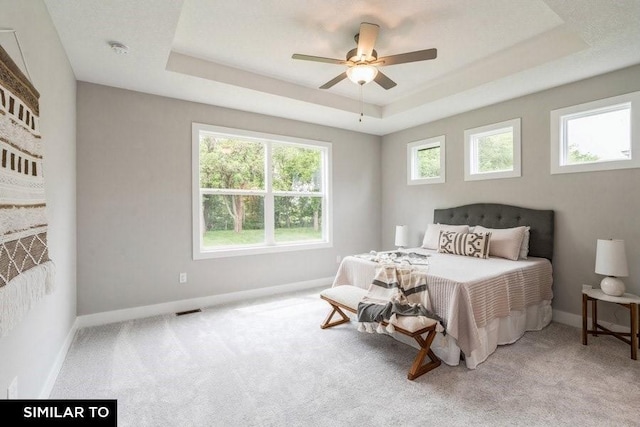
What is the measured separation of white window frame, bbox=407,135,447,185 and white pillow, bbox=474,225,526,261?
1315 mm

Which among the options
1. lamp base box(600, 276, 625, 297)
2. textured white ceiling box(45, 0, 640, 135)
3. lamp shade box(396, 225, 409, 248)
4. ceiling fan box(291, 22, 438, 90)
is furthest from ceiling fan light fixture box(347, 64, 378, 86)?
lamp base box(600, 276, 625, 297)

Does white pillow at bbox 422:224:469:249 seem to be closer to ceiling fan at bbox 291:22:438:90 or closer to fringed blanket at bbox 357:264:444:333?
fringed blanket at bbox 357:264:444:333

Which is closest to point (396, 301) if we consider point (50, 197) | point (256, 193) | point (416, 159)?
point (256, 193)

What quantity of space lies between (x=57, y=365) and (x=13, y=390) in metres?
1.00

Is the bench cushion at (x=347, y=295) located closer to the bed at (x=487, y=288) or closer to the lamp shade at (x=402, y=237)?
the bed at (x=487, y=288)

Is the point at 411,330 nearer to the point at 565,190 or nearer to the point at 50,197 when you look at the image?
the point at 565,190

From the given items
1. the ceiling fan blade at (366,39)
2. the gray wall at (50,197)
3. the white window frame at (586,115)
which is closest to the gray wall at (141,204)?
the gray wall at (50,197)

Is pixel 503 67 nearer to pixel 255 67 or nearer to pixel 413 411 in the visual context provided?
pixel 255 67

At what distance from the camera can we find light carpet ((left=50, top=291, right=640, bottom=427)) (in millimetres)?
1855

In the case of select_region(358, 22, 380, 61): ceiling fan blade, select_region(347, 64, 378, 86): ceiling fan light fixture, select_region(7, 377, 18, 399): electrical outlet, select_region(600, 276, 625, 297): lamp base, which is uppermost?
select_region(358, 22, 380, 61): ceiling fan blade

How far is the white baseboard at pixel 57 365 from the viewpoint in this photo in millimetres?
1994

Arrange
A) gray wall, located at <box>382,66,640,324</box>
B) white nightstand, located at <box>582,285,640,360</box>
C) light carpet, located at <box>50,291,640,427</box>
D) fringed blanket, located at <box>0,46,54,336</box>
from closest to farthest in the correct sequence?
fringed blanket, located at <box>0,46,54,336</box>
light carpet, located at <box>50,291,640,427</box>
white nightstand, located at <box>582,285,640,360</box>
gray wall, located at <box>382,66,640,324</box>

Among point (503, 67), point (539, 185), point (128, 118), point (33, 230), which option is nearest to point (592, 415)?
point (539, 185)

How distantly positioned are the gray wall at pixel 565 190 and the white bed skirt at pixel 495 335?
0.43 m
